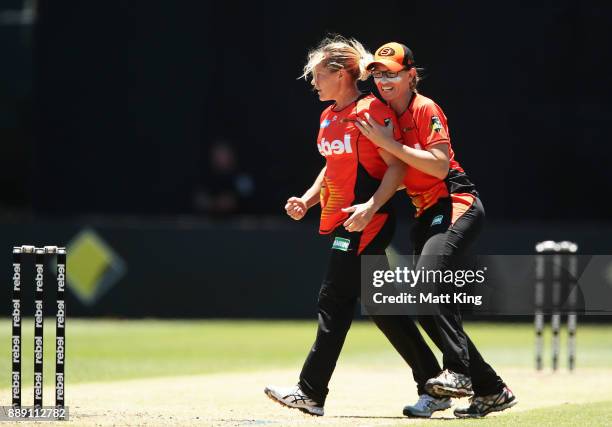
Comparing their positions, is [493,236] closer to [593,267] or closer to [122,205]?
[593,267]

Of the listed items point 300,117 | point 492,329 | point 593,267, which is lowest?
point 492,329

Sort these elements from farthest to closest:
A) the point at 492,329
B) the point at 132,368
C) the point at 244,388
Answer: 1. the point at 492,329
2. the point at 132,368
3. the point at 244,388

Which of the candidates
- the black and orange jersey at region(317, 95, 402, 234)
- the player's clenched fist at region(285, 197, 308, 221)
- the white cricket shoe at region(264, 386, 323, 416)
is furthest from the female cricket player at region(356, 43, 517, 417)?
the player's clenched fist at region(285, 197, 308, 221)

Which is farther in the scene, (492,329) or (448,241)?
(492,329)

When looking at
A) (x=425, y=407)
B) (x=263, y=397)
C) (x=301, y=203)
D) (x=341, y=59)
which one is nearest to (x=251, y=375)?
(x=263, y=397)

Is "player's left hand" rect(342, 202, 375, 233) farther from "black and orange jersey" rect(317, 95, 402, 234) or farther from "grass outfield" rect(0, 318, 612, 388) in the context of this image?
"grass outfield" rect(0, 318, 612, 388)

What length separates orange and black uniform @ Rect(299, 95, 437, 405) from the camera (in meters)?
7.46

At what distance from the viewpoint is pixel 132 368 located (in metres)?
11.4

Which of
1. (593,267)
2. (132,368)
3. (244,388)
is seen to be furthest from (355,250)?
(593,267)

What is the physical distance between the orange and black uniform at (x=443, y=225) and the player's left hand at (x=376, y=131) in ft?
0.68

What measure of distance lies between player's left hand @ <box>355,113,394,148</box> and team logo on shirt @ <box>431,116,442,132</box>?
0.82ft

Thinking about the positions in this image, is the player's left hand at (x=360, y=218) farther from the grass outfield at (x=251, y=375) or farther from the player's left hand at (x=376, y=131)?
the grass outfield at (x=251, y=375)

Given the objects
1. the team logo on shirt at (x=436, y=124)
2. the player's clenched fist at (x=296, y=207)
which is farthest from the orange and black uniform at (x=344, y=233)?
the player's clenched fist at (x=296, y=207)

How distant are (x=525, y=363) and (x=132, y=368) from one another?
3.76 meters
